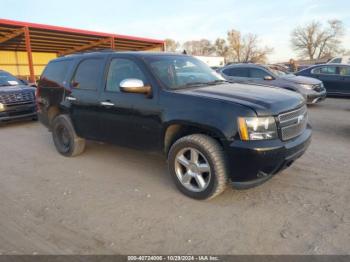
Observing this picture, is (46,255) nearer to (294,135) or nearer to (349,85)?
(294,135)

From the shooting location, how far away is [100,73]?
4895mm

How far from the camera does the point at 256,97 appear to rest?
367 centimetres

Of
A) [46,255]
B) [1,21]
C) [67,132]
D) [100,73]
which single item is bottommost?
[46,255]

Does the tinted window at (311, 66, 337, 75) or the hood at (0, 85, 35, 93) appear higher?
the tinted window at (311, 66, 337, 75)

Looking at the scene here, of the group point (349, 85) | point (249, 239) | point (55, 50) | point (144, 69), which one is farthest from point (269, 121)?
point (55, 50)

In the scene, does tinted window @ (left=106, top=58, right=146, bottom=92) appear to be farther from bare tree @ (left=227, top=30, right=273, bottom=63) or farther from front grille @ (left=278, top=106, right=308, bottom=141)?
bare tree @ (left=227, top=30, right=273, bottom=63)

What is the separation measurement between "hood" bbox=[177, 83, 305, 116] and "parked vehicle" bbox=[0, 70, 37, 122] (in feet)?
22.2

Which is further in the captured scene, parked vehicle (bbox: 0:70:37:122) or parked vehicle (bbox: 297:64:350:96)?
parked vehicle (bbox: 297:64:350:96)

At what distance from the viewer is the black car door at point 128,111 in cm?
415

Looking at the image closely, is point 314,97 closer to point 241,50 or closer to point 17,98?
point 17,98

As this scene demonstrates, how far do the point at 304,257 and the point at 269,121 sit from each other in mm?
1401

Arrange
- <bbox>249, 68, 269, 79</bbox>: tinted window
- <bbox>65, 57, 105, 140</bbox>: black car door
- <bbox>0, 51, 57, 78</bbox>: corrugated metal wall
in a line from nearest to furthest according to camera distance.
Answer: <bbox>65, 57, 105, 140</bbox>: black car door, <bbox>249, 68, 269, 79</bbox>: tinted window, <bbox>0, 51, 57, 78</bbox>: corrugated metal wall

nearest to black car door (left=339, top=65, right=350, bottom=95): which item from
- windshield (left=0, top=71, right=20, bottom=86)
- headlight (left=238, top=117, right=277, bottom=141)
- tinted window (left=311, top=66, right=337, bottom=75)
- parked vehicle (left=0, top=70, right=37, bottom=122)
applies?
tinted window (left=311, top=66, right=337, bottom=75)

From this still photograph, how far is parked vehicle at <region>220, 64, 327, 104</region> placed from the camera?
411 inches
